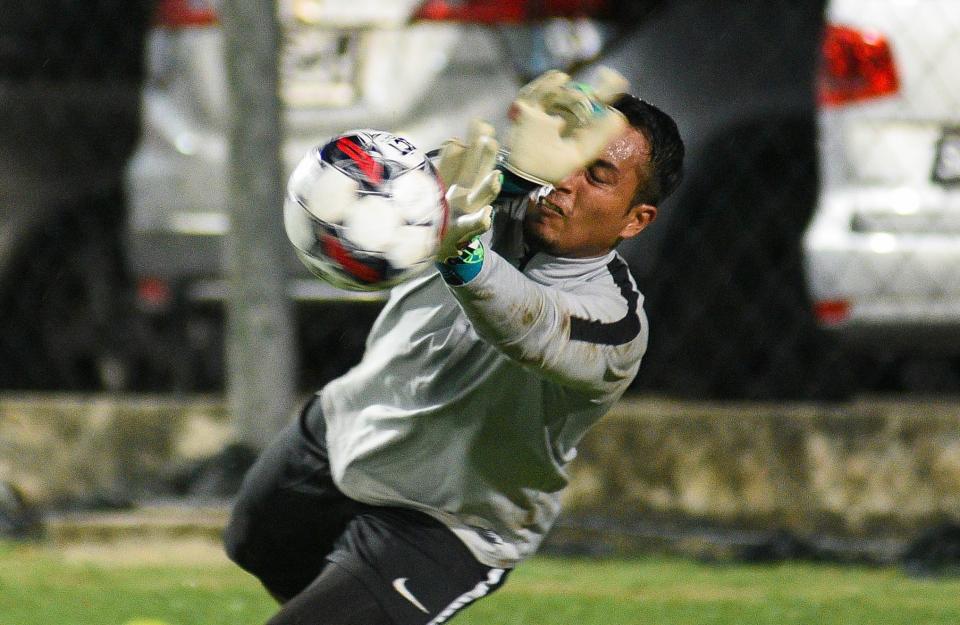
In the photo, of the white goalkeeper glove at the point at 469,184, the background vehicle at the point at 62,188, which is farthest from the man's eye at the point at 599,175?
the background vehicle at the point at 62,188

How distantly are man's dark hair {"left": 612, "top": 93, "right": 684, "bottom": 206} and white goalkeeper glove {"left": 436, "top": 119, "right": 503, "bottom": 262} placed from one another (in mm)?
419

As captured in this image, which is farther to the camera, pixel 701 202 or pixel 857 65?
pixel 701 202

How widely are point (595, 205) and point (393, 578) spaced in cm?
87

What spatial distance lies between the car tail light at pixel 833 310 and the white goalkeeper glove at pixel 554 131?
8.94 ft

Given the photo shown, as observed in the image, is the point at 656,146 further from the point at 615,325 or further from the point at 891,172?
the point at 891,172

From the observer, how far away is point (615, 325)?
304cm

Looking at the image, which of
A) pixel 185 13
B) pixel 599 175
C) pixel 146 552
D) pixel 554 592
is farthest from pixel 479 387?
pixel 185 13

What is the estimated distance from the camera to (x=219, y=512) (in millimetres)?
5613

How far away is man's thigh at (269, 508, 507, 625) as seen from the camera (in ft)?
10.8

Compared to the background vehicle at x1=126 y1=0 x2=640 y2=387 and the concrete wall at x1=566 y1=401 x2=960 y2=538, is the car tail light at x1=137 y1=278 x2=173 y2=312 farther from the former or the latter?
the concrete wall at x1=566 y1=401 x2=960 y2=538

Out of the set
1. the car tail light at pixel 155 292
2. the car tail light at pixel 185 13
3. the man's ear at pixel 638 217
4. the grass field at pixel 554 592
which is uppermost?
the man's ear at pixel 638 217

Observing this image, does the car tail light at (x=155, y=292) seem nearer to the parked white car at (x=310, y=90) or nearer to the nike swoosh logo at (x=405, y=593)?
the parked white car at (x=310, y=90)

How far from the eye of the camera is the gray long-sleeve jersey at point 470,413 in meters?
3.24

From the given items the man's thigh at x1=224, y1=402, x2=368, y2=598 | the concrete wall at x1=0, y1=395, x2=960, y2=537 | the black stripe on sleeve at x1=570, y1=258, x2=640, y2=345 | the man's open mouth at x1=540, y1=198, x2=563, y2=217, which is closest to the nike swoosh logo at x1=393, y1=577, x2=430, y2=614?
the man's thigh at x1=224, y1=402, x2=368, y2=598
